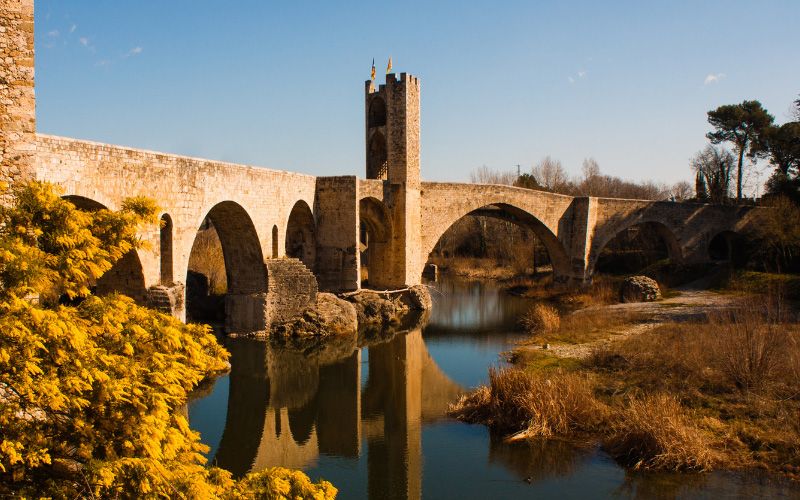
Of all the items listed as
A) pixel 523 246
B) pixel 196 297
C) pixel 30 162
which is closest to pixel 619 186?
pixel 523 246

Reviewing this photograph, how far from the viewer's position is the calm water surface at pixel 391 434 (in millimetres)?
8359

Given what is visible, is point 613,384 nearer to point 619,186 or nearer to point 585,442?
point 585,442

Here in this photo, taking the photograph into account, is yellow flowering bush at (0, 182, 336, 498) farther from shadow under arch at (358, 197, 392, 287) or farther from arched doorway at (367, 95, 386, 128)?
arched doorway at (367, 95, 386, 128)

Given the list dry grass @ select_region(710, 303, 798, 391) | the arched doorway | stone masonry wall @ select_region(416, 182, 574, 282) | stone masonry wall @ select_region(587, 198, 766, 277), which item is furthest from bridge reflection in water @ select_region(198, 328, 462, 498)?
stone masonry wall @ select_region(587, 198, 766, 277)

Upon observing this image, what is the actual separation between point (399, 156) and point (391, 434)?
38.4ft

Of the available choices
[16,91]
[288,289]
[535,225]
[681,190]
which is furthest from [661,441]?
[681,190]

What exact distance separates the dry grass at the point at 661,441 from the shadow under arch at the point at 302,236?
11827mm

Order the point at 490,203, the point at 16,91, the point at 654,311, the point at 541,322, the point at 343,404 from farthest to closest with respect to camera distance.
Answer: the point at 490,203 < the point at 654,311 < the point at 541,322 < the point at 343,404 < the point at 16,91

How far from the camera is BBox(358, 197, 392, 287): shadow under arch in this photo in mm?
21020

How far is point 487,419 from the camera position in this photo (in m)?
10.5

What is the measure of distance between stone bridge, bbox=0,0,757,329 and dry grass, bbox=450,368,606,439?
18.2ft

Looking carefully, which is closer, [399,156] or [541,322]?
[541,322]

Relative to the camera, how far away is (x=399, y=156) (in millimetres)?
20953

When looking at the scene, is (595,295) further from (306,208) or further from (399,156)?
(306,208)
